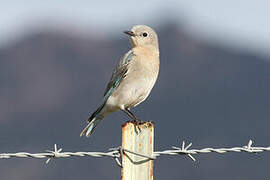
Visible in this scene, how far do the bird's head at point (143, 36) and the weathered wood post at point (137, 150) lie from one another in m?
4.72

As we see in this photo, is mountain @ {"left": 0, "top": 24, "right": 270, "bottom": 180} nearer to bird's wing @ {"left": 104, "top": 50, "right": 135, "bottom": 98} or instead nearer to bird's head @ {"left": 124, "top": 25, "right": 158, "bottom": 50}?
bird's head @ {"left": 124, "top": 25, "right": 158, "bottom": 50}

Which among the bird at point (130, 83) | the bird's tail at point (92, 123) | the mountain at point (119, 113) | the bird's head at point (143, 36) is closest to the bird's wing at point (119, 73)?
the bird at point (130, 83)

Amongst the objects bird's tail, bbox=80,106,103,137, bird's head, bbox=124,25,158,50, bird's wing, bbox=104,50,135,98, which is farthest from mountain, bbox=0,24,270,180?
bird's tail, bbox=80,106,103,137

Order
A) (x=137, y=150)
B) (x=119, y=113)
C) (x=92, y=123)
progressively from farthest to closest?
(x=119, y=113) < (x=92, y=123) < (x=137, y=150)

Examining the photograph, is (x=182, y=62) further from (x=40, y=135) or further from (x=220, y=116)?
(x=40, y=135)

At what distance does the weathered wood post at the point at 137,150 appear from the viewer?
8398 mm

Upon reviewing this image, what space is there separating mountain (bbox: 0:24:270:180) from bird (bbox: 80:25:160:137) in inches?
3306

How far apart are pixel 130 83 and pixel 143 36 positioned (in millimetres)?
1047

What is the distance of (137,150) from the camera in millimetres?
8461

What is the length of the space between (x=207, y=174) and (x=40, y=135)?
30.3m

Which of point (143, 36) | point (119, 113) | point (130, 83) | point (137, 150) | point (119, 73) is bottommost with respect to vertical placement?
point (137, 150)

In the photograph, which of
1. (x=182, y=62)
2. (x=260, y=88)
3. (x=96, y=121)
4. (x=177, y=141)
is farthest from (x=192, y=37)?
(x=96, y=121)

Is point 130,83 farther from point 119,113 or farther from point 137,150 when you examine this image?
point 119,113

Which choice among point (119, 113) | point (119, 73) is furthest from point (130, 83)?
point (119, 113)
